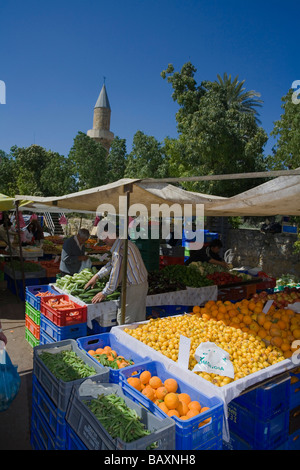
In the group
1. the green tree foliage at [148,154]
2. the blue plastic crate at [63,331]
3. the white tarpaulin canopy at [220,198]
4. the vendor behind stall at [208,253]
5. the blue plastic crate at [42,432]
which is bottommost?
the blue plastic crate at [42,432]

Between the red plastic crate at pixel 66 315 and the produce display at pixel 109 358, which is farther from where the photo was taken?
the red plastic crate at pixel 66 315

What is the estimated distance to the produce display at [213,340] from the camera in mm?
2834

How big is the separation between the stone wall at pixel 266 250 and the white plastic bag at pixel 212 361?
1043 cm

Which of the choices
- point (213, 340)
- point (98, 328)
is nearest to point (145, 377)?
point (213, 340)

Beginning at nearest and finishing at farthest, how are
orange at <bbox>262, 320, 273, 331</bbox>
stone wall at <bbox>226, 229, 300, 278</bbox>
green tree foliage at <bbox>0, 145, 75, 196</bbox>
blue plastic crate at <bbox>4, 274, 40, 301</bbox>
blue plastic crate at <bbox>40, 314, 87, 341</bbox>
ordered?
orange at <bbox>262, 320, 273, 331</bbox>
blue plastic crate at <bbox>40, 314, 87, 341</bbox>
blue plastic crate at <bbox>4, 274, 40, 301</bbox>
stone wall at <bbox>226, 229, 300, 278</bbox>
green tree foliage at <bbox>0, 145, 75, 196</bbox>

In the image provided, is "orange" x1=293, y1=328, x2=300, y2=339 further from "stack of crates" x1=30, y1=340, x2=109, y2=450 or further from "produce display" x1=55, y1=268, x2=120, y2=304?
"produce display" x1=55, y1=268, x2=120, y2=304

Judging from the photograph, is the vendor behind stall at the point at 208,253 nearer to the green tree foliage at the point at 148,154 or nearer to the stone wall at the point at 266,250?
the stone wall at the point at 266,250

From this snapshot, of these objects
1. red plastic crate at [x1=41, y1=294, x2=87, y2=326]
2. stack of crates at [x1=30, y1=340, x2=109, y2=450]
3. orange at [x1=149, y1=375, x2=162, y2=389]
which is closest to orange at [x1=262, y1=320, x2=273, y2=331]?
orange at [x1=149, y1=375, x2=162, y2=389]

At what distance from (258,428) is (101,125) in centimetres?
5244

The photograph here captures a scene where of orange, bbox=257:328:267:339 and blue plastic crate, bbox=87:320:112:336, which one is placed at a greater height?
orange, bbox=257:328:267:339

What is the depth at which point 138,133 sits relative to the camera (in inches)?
944

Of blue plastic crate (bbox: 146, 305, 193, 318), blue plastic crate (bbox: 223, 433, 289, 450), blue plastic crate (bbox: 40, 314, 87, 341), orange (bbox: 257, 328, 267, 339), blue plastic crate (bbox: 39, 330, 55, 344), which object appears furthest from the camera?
blue plastic crate (bbox: 146, 305, 193, 318)

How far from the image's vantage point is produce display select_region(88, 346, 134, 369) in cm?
296

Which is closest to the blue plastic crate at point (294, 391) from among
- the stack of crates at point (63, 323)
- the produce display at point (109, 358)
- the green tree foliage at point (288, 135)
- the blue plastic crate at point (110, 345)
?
the blue plastic crate at point (110, 345)
